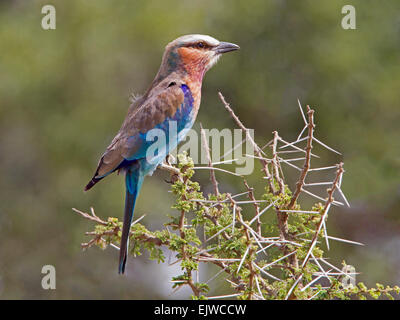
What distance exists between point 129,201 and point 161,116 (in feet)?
1.96

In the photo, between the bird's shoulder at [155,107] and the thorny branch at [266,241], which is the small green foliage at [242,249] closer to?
the thorny branch at [266,241]

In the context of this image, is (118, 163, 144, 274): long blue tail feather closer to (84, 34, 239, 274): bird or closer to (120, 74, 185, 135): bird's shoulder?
(84, 34, 239, 274): bird

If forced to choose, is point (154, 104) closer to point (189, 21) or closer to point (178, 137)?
point (178, 137)

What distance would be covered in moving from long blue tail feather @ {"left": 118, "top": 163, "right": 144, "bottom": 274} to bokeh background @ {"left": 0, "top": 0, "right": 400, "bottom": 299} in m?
1.75

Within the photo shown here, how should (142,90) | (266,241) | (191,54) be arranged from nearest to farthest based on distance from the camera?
(266,241) → (191,54) → (142,90)

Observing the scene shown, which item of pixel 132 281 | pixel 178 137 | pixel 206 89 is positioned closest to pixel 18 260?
pixel 132 281

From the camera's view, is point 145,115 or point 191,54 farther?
point 191,54

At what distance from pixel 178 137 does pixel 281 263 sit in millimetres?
1271

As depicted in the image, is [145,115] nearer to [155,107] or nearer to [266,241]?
[155,107]

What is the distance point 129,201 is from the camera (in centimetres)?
299

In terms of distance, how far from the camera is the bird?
125 inches

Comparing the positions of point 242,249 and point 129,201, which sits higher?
point 129,201

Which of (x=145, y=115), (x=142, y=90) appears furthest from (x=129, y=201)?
(x=142, y=90)

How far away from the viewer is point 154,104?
3.43 metres
